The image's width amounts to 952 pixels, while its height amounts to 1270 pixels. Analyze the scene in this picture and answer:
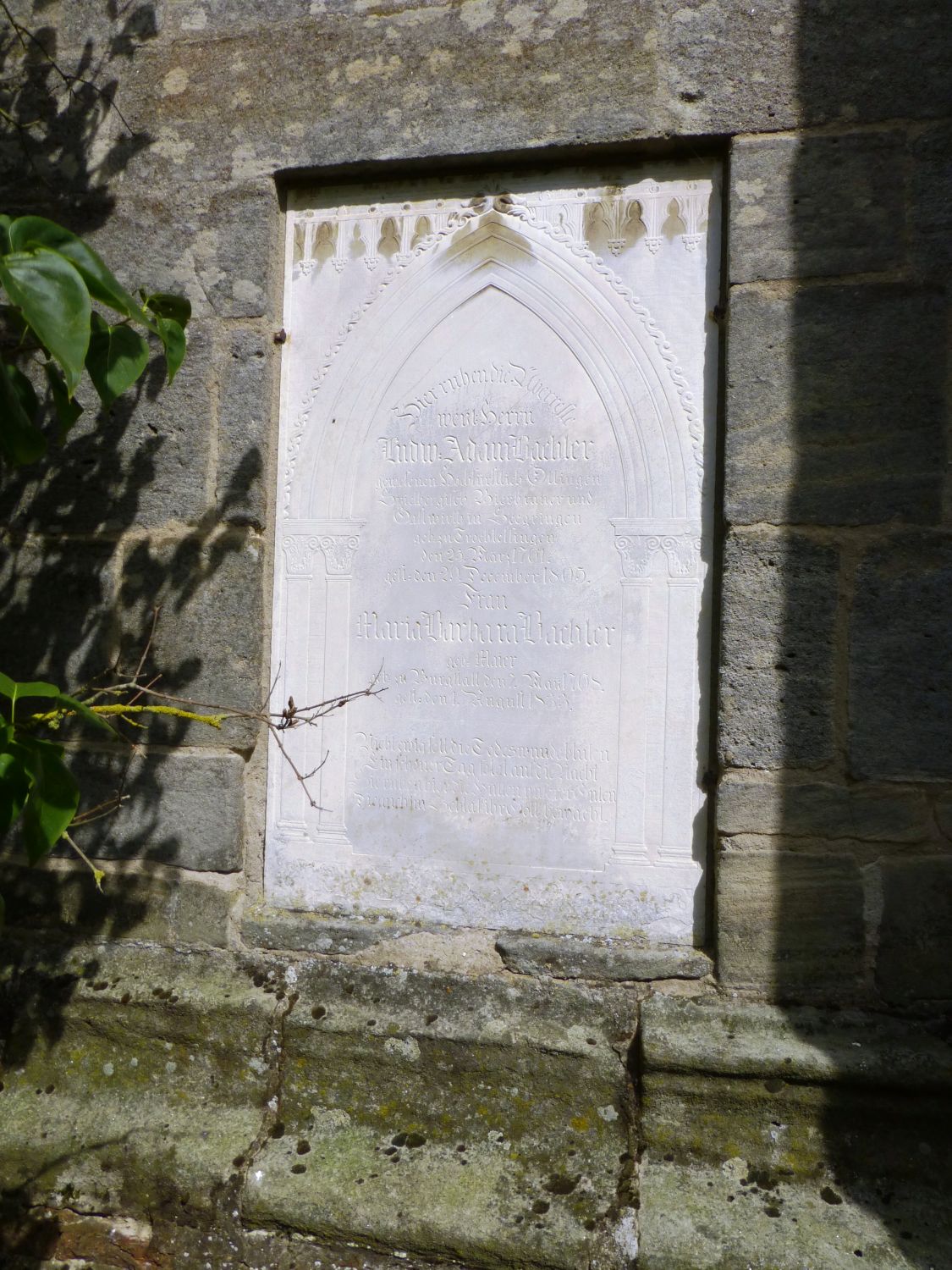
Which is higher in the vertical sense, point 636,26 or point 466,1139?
point 636,26

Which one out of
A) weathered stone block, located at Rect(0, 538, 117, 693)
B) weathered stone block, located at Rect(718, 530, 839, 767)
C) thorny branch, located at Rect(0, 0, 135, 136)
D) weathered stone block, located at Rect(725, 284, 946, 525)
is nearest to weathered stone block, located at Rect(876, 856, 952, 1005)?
weathered stone block, located at Rect(718, 530, 839, 767)

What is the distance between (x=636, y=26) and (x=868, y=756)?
69.0 inches

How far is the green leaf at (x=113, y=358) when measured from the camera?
150 centimetres

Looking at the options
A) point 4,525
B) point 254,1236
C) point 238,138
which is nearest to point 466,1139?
point 254,1236

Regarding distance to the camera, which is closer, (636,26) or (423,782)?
(636,26)

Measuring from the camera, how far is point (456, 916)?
2395mm

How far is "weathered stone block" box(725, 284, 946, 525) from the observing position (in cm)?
209

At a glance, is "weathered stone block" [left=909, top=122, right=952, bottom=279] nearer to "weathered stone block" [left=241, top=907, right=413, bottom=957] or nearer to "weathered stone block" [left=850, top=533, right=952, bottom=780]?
"weathered stone block" [left=850, top=533, right=952, bottom=780]

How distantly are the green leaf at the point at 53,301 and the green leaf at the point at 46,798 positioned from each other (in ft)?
1.68

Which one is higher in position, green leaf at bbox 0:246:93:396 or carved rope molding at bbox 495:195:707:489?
carved rope molding at bbox 495:195:707:489

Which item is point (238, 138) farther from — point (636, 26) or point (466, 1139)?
point (466, 1139)

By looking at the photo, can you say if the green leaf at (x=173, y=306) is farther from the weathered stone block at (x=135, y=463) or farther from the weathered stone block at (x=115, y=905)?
the weathered stone block at (x=115, y=905)

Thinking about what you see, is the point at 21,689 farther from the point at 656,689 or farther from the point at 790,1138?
the point at 790,1138

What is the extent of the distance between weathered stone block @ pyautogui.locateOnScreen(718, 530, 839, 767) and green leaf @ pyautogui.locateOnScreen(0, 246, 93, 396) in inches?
57.5
